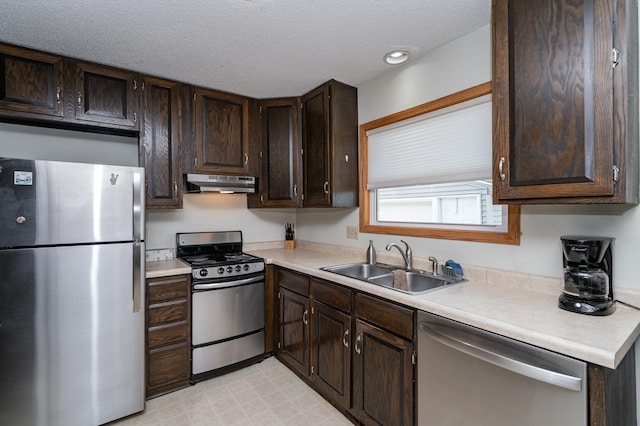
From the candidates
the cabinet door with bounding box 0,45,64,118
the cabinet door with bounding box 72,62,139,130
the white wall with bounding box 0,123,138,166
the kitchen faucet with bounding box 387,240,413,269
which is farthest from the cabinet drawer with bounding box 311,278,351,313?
the cabinet door with bounding box 0,45,64,118

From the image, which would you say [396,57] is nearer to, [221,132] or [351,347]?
[221,132]

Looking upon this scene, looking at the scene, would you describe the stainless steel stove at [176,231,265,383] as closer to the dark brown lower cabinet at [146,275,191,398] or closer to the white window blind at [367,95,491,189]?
the dark brown lower cabinet at [146,275,191,398]

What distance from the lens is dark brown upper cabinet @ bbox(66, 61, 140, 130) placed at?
85.9 inches

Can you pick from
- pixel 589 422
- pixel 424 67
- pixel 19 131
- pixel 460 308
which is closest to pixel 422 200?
pixel 424 67

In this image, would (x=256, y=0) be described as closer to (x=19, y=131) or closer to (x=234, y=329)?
(x=19, y=131)

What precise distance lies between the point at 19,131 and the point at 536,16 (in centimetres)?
328

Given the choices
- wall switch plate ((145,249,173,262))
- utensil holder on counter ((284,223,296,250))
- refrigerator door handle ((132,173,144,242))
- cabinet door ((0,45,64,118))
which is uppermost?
cabinet door ((0,45,64,118))

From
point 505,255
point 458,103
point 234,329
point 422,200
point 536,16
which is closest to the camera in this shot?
point 536,16

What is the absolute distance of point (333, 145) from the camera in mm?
2592

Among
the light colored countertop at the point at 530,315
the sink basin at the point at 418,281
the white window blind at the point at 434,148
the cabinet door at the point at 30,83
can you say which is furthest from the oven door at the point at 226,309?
the cabinet door at the point at 30,83

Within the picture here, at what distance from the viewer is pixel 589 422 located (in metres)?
1.00

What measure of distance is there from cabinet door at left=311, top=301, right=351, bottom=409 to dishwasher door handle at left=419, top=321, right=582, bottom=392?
651mm

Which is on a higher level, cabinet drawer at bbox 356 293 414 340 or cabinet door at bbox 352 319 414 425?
cabinet drawer at bbox 356 293 414 340

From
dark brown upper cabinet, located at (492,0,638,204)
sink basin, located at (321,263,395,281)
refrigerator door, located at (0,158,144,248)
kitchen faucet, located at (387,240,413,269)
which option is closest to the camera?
dark brown upper cabinet, located at (492,0,638,204)
